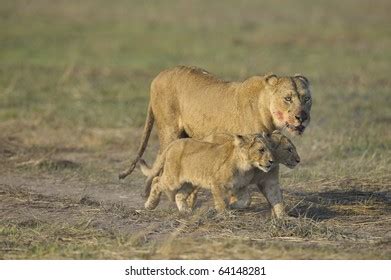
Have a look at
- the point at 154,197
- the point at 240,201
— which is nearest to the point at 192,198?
the point at 154,197

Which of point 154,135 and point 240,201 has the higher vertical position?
point 240,201

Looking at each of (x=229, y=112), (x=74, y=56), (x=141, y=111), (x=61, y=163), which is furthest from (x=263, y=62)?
(x=229, y=112)

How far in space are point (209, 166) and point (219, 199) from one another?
0.96ft

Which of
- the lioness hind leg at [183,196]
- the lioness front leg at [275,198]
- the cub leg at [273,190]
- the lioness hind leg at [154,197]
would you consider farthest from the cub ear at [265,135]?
the lioness hind leg at [154,197]

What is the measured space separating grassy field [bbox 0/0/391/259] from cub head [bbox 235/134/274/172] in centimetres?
45

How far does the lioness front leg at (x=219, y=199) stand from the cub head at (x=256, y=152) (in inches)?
13.0

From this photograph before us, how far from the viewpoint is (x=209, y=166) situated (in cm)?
809

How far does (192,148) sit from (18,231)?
157 centimetres

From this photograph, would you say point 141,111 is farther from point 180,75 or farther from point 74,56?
point 74,56

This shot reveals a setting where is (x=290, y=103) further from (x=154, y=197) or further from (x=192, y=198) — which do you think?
(x=154, y=197)

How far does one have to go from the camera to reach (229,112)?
29.0ft

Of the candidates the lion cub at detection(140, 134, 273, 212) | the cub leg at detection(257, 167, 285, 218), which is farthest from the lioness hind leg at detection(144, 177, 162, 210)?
the cub leg at detection(257, 167, 285, 218)

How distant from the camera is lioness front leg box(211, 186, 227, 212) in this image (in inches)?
313

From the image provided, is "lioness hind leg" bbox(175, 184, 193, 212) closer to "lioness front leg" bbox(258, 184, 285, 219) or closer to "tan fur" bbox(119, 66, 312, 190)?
"tan fur" bbox(119, 66, 312, 190)
